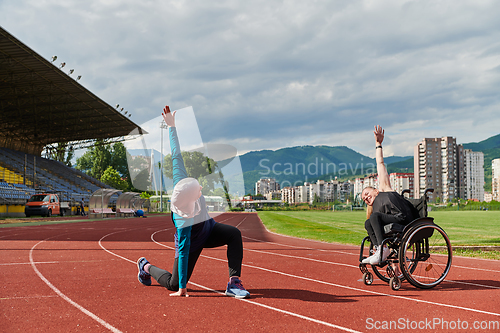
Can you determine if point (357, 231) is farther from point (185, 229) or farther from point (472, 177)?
point (472, 177)

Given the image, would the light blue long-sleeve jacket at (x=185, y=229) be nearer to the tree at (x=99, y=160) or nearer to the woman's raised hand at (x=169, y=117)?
the woman's raised hand at (x=169, y=117)

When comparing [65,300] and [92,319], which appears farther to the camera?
[65,300]

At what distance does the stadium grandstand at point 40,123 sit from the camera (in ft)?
97.6

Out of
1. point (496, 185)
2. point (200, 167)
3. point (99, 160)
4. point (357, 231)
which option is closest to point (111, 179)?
point (99, 160)

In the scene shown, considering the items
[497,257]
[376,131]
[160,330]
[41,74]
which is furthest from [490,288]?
[41,74]

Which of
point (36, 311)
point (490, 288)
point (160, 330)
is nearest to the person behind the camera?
point (160, 330)

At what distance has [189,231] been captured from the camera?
185 inches

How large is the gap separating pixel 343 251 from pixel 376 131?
15.9ft

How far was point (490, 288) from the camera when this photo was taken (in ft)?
18.0

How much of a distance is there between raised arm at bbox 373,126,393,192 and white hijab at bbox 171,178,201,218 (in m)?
2.86

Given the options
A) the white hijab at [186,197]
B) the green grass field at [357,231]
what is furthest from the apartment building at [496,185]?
the white hijab at [186,197]

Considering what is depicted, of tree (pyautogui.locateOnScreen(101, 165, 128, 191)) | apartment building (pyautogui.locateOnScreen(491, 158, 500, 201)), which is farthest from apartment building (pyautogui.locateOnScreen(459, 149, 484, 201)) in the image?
tree (pyautogui.locateOnScreen(101, 165, 128, 191))

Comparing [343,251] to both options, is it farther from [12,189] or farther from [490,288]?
[12,189]

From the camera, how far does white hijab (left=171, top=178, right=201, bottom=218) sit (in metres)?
4.54
